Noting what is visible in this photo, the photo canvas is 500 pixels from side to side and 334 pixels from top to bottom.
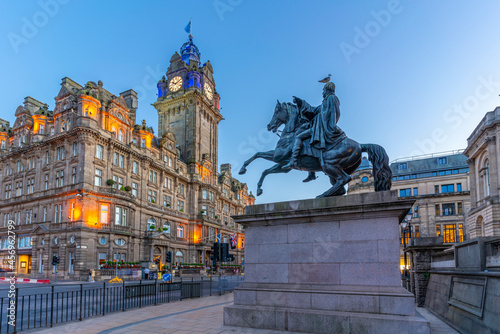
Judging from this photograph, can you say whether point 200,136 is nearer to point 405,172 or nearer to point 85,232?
point 85,232

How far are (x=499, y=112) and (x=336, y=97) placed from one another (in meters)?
39.4

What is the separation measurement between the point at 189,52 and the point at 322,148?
77790 millimetres

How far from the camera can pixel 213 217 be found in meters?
71.4

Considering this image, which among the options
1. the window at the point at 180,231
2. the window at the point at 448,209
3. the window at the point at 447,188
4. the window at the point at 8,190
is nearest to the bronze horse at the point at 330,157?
the window at the point at 180,231

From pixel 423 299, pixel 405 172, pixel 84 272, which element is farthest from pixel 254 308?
pixel 405 172

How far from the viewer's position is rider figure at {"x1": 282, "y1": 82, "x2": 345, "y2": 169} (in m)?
10.5

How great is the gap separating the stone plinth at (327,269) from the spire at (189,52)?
75932mm

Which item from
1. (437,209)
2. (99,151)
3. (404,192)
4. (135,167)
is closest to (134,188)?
(135,167)

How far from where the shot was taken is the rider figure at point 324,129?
10453 millimetres

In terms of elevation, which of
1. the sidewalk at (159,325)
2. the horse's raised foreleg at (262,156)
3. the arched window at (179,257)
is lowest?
the arched window at (179,257)

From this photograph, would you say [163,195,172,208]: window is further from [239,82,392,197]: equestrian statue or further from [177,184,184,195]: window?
[239,82,392,197]: equestrian statue

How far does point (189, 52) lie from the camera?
82250mm

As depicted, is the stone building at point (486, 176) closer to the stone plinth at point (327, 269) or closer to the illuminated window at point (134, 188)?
the stone plinth at point (327, 269)

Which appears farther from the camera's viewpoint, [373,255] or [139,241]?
[139,241]
